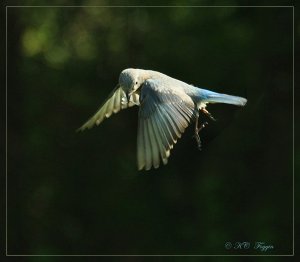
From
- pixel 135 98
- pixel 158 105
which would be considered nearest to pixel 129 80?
pixel 158 105

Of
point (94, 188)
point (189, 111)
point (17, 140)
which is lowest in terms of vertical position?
point (94, 188)

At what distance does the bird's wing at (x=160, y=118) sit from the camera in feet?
8.36

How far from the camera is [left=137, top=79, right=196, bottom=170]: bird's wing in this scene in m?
2.55

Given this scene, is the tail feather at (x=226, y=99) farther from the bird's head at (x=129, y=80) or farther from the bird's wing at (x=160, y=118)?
the bird's head at (x=129, y=80)

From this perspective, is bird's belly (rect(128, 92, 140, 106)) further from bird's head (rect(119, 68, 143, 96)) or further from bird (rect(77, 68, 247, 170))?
bird's head (rect(119, 68, 143, 96))

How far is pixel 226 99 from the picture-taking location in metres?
2.95

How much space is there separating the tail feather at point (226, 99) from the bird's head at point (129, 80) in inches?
11.6

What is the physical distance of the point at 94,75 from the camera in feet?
22.7

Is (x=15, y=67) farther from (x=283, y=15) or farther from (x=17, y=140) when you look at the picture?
(x=283, y=15)

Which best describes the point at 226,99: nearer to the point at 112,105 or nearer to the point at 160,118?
the point at 160,118

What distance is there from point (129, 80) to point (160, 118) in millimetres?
A: 197

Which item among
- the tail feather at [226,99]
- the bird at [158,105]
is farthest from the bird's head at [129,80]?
the tail feather at [226,99]

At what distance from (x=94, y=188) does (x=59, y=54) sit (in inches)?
51.7

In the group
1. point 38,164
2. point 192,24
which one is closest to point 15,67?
point 38,164
